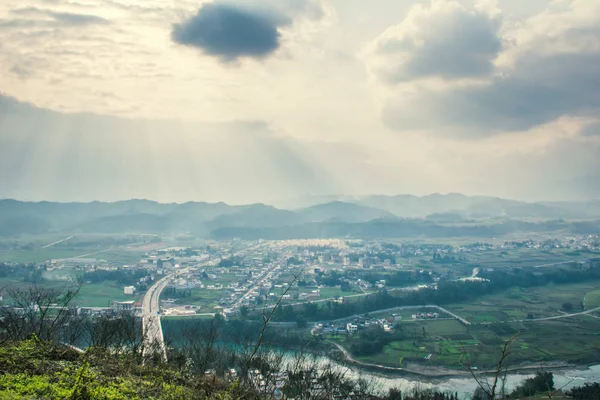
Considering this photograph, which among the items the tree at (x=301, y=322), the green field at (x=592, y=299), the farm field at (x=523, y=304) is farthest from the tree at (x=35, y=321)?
the green field at (x=592, y=299)

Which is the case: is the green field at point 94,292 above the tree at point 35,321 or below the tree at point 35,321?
below

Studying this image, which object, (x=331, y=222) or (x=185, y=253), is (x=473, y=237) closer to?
(x=331, y=222)

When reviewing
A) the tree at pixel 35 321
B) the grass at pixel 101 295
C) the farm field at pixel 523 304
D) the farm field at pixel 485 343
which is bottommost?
the farm field at pixel 485 343

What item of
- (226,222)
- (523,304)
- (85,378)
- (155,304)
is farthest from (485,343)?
(226,222)

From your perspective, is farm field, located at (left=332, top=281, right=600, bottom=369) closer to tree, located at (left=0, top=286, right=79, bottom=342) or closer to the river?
the river

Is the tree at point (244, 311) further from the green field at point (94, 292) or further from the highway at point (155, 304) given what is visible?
the green field at point (94, 292)

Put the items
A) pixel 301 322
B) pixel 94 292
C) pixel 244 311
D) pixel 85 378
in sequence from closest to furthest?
pixel 85 378 → pixel 301 322 → pixel 244 311 → pixel 94 292

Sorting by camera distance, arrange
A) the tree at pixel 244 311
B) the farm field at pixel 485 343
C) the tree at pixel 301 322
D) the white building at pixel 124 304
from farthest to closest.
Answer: the tree at pixel 244 311, the tree at pixel 301 322, the white building at pixel 124 304, the farm field at pixel 485 343

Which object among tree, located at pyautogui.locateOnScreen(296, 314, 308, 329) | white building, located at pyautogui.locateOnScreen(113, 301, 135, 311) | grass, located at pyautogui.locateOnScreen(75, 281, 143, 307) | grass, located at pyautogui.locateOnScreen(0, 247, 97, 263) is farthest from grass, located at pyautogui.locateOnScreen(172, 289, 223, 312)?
grass, located at pyautogui.locateOnScreen(0, 247, 97, 263)

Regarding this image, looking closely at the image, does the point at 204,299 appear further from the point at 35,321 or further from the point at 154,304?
the point at 35,321

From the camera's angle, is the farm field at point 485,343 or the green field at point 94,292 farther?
the green field at point 94,292

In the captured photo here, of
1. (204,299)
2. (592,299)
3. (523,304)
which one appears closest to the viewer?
(204,299)

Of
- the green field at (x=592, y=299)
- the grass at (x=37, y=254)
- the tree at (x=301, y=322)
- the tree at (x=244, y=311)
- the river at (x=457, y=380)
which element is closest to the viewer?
the river at (x=457, y=380)
